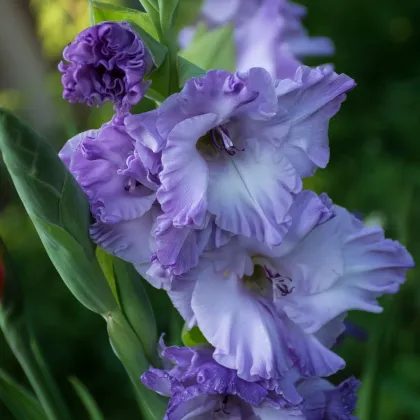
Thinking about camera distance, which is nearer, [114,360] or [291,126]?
[291,126]

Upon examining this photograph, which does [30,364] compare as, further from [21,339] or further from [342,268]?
[342,268]

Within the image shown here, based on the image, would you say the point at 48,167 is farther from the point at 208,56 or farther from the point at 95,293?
the point at 208,56

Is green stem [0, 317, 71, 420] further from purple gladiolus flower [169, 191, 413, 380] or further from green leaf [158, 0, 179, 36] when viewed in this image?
green leaf [158, 0, 179, 36]

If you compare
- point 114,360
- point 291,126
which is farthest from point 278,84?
point 114,360

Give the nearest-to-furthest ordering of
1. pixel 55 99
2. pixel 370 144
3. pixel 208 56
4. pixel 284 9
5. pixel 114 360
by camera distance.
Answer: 1. pixel 208 56
2. pixel 284 9
3. pixel 114 360
4. pixel 55 99
5. pixel 370 144

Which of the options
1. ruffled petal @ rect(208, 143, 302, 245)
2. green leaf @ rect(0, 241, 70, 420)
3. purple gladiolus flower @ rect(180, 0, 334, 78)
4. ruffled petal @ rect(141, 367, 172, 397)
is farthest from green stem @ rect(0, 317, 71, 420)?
purple gladiolus flower @ rect(180, 0, 334, 78)
